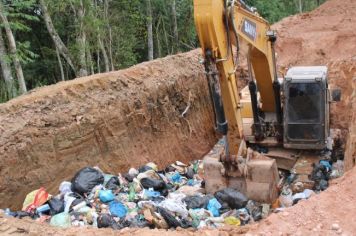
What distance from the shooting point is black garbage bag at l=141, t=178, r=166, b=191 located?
763 cm

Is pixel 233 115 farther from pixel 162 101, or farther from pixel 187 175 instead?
pixel 162 101

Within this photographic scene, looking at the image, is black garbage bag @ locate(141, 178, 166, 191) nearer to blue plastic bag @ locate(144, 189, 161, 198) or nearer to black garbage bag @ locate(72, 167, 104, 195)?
blue plastic bag @ locate(144, 189, 161, 198)

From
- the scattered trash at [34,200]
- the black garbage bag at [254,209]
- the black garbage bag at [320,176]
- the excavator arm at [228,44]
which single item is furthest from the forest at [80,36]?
the black garbage bag at [320,176]

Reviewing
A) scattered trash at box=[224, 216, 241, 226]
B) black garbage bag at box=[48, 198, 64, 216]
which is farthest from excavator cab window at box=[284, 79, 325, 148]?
black garbage bag at box=[48, 198, 64, 216]

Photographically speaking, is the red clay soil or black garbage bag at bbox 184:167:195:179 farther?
black garbage bag at bbox 184:167:195:179

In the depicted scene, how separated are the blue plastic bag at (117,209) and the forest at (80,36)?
19.0 feet

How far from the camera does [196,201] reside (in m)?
6.79

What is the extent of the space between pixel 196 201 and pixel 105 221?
151 cm

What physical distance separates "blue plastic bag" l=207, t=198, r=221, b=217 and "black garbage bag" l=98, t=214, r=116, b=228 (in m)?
1.53

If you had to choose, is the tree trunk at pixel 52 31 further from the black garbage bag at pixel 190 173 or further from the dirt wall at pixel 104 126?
the black garbage bag at pixel 190 173

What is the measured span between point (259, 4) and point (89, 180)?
2209 cm

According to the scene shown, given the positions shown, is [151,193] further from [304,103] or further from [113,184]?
[304,103]

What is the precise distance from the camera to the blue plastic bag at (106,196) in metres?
6.89

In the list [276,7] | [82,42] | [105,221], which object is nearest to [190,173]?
[105,221]
